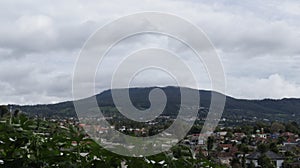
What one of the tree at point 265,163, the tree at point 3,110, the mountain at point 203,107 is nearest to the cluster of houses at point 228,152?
the tree at point 265,163

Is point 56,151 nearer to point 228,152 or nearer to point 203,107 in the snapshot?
point 203,107

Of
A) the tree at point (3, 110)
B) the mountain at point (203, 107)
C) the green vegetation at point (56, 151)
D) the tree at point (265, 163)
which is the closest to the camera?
the green vegetation at point (56, 151)

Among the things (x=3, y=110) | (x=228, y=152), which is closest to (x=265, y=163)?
(x=228, y=152)

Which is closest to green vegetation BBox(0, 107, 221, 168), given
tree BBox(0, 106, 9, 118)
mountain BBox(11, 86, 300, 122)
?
mountain BBox(11, 86, 300, 122)

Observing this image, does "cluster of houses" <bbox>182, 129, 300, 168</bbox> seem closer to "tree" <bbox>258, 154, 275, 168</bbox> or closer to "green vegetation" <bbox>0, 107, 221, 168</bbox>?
"tree" <bbox>258, 154, 275, 168</bbox>

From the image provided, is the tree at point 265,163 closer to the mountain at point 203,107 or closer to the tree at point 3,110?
the mountain at point 203,107

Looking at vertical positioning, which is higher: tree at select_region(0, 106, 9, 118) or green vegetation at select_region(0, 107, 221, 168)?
tree at select_region(0, 106, 9, 118)

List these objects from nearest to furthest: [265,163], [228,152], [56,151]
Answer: [56,151] → [265,163] → [228,152]

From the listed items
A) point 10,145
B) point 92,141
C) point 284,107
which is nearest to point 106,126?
point 92,141

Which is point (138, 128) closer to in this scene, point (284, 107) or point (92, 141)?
point (92, 141)
